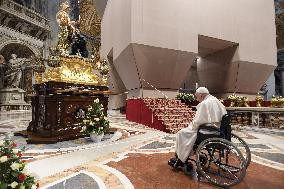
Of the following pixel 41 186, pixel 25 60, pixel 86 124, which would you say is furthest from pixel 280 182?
pixel 25 60

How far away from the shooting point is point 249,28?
1536 centimetres

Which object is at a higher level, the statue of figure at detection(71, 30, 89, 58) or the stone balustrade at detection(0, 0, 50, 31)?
the stone balustrade at detection(0, 0, 50, 31)

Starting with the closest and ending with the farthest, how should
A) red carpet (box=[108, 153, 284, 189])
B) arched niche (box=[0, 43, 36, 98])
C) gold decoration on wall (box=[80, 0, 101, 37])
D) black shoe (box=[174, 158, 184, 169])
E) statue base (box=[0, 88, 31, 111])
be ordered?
red carpet (box=[108, 153, 284, 189]) < black shoe (box=[174, 158, 184, 169]) < statue base (box=[0, 88, 31, 111]) < arched niche (box=[0, 43, 36, 98]) < gold decoration on wall (box=[80, 0, 101, 37])

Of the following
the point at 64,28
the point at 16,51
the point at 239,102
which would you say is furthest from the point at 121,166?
the point at 16,51

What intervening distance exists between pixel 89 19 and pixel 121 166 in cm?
2022

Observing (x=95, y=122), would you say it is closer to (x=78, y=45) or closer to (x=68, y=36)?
(x=78, y=45)

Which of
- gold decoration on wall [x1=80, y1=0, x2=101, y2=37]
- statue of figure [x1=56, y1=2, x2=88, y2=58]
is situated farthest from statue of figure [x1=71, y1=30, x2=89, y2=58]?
gold decoration on wall [x1=80, y1=0, x2=101, y2=37]

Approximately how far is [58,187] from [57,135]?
327 centimetres

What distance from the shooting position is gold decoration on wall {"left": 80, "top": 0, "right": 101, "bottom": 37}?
20.9 m

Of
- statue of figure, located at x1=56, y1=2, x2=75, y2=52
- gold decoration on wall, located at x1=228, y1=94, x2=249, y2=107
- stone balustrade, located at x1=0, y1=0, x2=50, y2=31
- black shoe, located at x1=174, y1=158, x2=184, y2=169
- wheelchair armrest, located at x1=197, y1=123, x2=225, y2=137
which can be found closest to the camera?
wheelchair armrest, located at x1=197, y1=123, x2=225, y2=137

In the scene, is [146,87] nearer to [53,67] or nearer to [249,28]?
[53,67]

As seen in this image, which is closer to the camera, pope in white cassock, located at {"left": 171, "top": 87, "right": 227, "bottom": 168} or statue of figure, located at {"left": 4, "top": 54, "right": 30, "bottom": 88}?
pope in white cassock, located at {"left": 171, "top": 87, "right": 227, "bottom": 168}

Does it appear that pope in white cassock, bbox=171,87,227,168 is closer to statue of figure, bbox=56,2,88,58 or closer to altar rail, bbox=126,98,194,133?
altar rail, bbox=126,98,194,133

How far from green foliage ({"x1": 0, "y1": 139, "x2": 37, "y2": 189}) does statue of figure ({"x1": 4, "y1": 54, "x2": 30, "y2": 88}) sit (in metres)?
20.3
